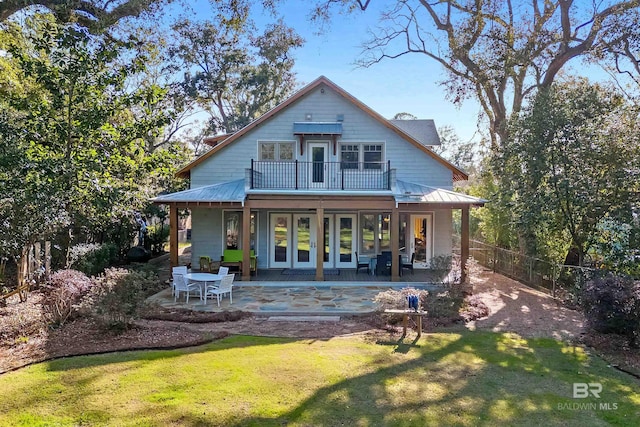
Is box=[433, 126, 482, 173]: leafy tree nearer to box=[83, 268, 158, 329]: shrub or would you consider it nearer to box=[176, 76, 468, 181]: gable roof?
box=[176, 76, 468, 181]: gable roof

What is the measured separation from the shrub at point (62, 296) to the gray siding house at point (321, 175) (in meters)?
8.57

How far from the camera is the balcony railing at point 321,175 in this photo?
1644 cm

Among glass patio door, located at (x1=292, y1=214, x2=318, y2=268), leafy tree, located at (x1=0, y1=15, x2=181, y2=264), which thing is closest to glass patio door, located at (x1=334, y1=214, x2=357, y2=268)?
glass patio door, located at (x1=292, y1=214, x2=318, y2=268)

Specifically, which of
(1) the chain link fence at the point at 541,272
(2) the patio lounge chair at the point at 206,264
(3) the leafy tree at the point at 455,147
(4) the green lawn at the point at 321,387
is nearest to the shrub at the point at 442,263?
(1) the chain link fence at the point at 541,272

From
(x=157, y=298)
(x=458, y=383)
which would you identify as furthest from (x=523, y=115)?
(x=157, y=298)

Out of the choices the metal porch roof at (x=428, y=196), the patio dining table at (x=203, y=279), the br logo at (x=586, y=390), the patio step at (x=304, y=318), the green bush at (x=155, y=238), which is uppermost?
the metal porch roof at (x=428, y=196)

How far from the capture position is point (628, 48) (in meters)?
15.9

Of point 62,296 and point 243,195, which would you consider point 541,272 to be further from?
point 62,296

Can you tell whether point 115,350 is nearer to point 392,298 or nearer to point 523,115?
point 392,298

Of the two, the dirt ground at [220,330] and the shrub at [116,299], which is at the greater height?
the shrub at [116,299]

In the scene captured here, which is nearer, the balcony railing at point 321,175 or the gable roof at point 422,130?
the balcony railing at point 321,175

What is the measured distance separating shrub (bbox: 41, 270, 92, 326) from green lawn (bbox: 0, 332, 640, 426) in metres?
1.79

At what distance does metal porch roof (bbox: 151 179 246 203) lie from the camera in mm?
14086

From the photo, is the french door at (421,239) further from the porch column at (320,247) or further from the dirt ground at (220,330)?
the dirt ground at (220,330)
